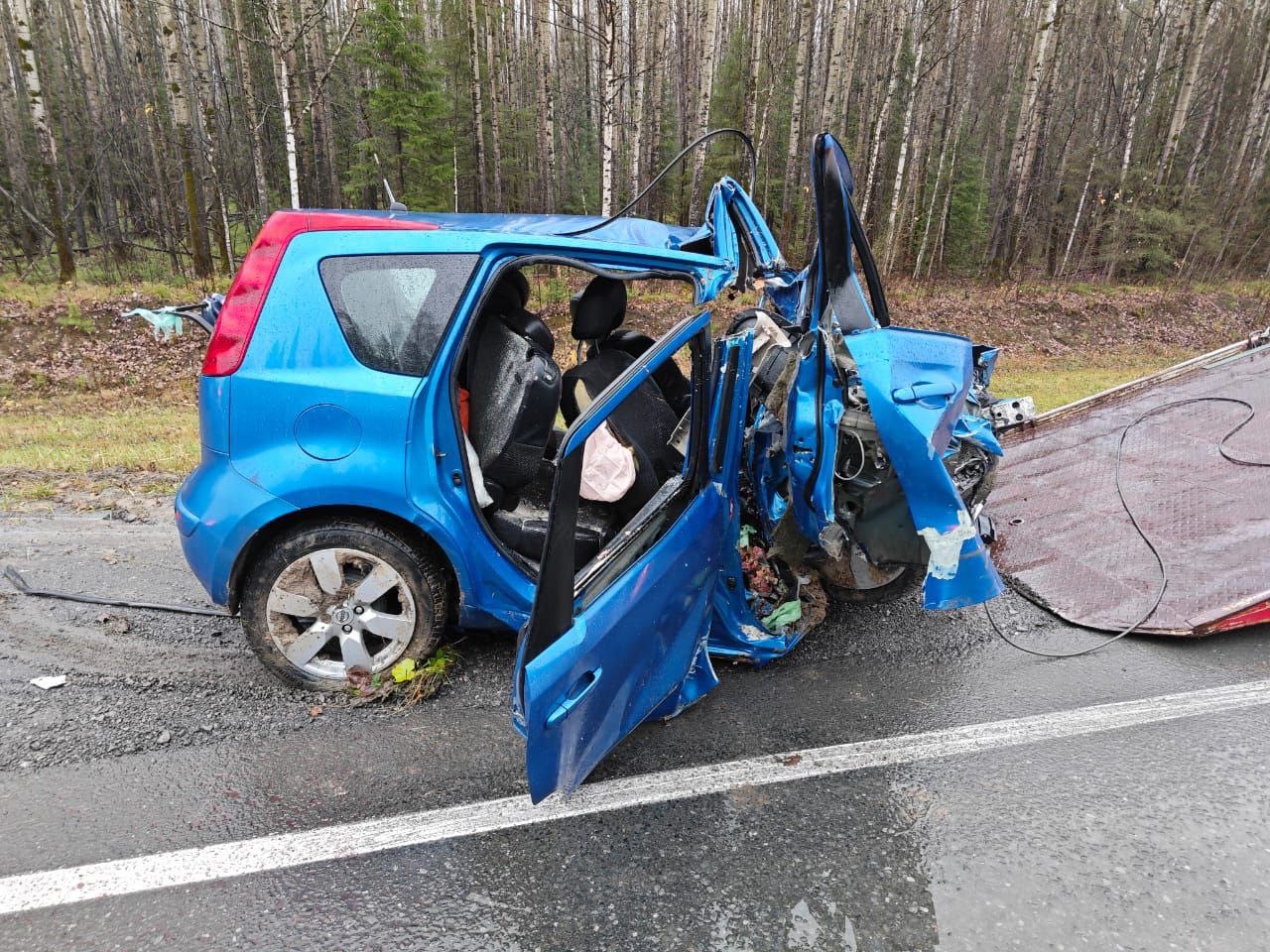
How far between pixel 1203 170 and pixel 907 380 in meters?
26.9

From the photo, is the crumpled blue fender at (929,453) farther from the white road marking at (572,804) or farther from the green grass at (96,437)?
the green grass at (96,437)

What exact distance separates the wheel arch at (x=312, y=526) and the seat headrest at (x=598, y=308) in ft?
3.65

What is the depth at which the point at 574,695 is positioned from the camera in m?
2.06

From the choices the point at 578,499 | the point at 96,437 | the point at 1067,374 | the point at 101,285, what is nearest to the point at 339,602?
the point at 578,499

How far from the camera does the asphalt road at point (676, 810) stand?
6.39 feet

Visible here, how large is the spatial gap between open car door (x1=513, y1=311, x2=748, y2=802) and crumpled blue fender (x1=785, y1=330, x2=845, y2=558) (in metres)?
0.32

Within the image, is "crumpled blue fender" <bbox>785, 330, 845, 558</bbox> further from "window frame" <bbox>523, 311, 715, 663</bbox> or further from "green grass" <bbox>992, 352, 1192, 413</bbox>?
"green grass" <bbox>992, 352, 1192, 413</bbox>

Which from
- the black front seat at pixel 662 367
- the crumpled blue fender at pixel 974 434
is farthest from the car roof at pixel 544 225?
the crumpled blue fender at pixel 974 434

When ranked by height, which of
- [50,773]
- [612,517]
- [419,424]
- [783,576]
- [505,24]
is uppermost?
[505,24]

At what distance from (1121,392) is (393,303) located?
5670mm

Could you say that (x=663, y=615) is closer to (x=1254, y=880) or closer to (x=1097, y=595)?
(x=1254, y=880)

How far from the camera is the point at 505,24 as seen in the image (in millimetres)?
28516

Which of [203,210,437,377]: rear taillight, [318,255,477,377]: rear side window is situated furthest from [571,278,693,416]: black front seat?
[203,210,437,377]: rear taillight

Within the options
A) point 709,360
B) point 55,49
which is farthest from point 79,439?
point 55,49
